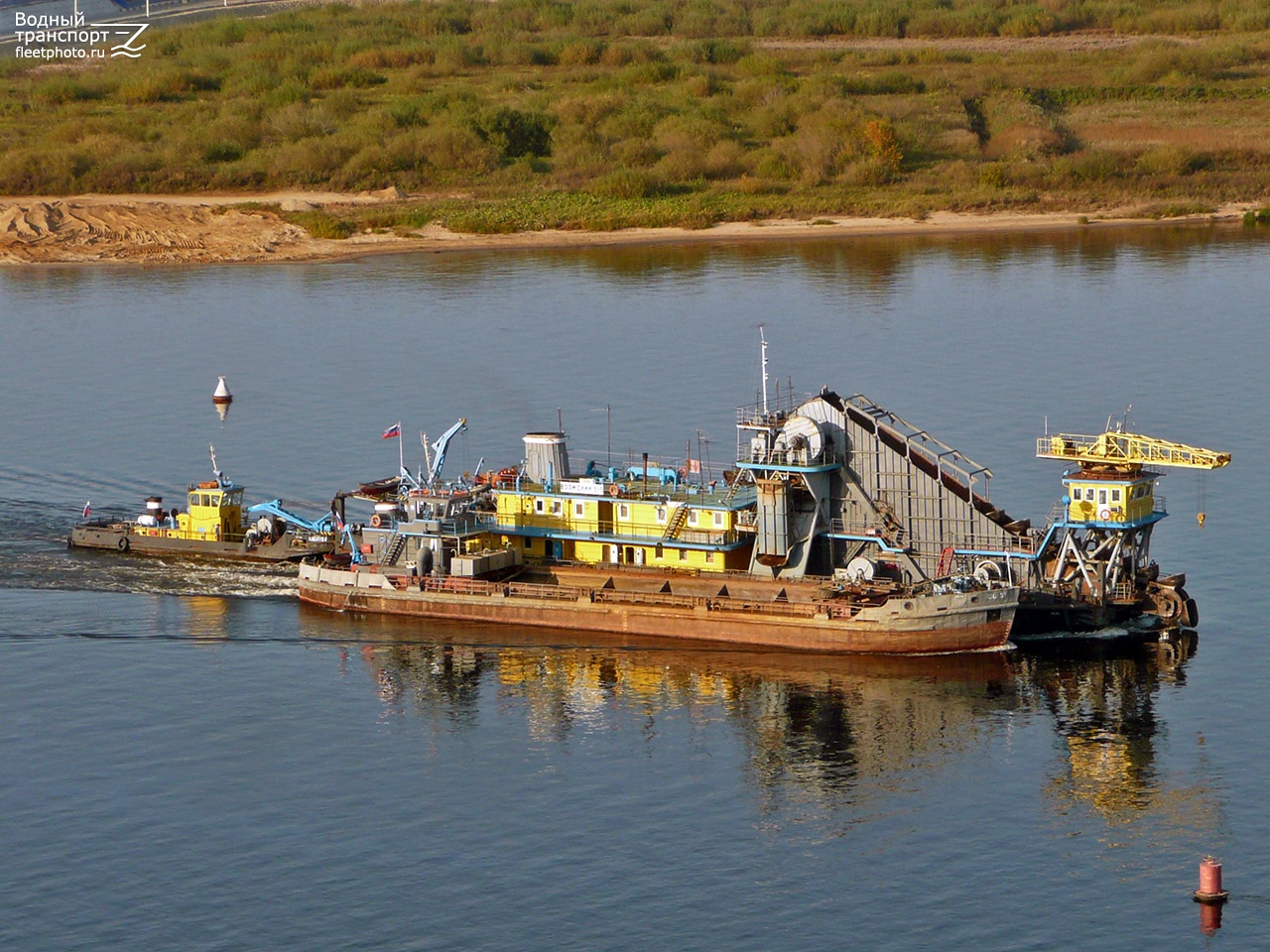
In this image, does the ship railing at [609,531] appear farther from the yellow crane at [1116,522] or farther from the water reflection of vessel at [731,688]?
the yellow crane at [1116,522]

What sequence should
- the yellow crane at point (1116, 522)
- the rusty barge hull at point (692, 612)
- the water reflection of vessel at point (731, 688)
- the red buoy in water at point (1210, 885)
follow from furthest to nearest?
the yellow crane at point (1116, 522) → the rusty barge hull at point (692, 612) → the water reflection of vessel at point (731, 688) → the red buoy in water at point (1210, 885)

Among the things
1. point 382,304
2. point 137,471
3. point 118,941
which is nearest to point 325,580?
point 137,471

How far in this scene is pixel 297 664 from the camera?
75.0 meters

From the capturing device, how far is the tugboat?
88.6 m

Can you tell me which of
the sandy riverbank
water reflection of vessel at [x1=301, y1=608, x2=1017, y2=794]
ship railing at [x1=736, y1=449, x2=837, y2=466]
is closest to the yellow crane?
water reflection of vessel at [x1=301, y1=608, x2=1017, y2=794]

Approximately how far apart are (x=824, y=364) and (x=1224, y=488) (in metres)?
29.2

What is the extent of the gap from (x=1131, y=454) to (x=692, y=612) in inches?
669

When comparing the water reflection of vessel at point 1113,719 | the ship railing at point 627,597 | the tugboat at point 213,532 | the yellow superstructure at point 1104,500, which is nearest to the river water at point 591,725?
the water reflection of vessel at point 1113,719

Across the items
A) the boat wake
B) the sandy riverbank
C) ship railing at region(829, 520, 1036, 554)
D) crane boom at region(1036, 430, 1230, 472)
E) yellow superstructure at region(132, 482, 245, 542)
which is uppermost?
the sandy riverbank

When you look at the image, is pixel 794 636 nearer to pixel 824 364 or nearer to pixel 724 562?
pixel 724 562

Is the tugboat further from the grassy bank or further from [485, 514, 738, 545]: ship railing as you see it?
the grassy bank

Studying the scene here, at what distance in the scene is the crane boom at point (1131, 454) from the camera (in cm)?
7462

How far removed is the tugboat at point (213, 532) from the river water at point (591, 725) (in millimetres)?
1162

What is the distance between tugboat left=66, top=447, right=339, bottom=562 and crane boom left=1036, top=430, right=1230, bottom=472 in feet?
104
